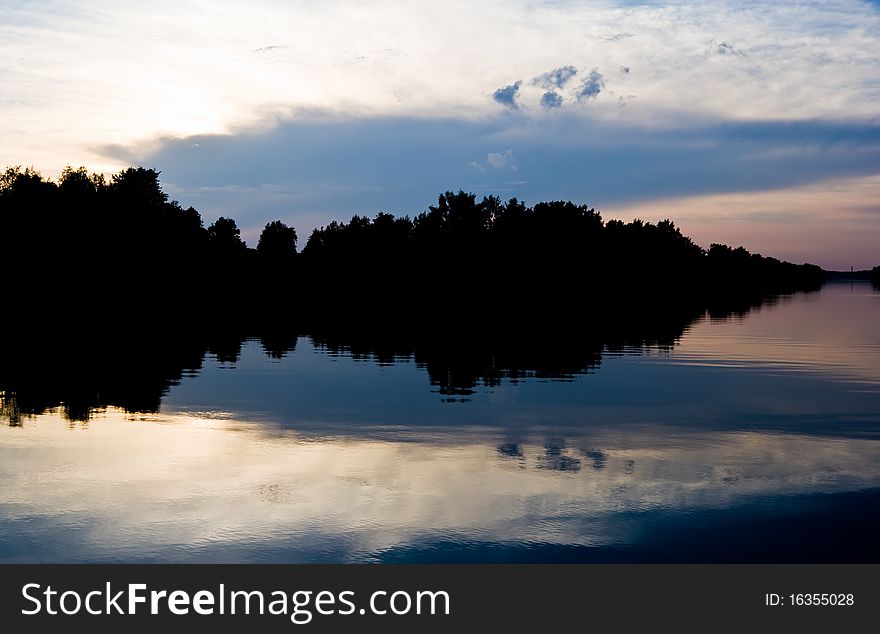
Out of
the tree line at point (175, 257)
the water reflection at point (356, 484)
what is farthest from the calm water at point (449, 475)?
the tree line at point (175, 257)

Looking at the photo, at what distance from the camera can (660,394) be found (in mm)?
28875

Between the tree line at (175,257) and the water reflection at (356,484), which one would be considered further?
the tree line at (175,257)

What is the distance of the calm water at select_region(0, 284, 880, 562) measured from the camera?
12.3 metres

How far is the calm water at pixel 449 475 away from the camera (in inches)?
483

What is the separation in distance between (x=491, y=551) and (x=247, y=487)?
5362mm

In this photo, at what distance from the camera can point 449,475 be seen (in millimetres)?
16422

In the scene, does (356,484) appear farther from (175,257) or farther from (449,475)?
(175,257)

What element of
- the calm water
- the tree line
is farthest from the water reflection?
the tree line

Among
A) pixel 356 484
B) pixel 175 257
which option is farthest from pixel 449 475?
pixel 175 257

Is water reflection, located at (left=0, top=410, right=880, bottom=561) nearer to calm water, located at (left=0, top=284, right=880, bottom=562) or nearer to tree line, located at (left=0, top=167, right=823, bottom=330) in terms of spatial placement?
calm water, located at (left=0, top=284, right=880, bottom=562)

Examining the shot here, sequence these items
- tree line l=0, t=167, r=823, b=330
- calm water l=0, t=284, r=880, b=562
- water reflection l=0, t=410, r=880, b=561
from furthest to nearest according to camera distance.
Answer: tree line l=0, t=167, r=823, b=330, water reflection l=0, t=410, r=880, b=561, calm water l=0, t=284, r=880, b=562

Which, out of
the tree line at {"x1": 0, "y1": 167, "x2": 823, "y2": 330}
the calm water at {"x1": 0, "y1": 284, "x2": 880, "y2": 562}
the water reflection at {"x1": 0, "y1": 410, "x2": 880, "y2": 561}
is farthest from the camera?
the tree line at {"x1": 0, "y1": 167, "x2": 823, "y2": 330}

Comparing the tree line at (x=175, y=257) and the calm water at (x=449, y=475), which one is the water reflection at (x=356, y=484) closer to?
the calm water at (x=449, y=475)
